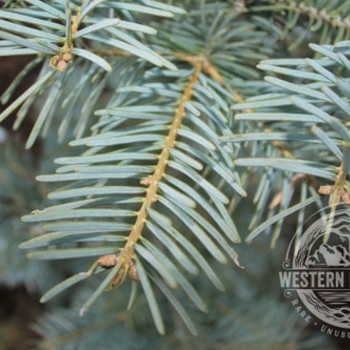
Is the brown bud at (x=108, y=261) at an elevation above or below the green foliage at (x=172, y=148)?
below

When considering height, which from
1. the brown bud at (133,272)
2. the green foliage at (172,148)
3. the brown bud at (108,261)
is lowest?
the brown bud at (133,272)

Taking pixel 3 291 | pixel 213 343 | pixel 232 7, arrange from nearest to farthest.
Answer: pixel 232 7 → pixel 213 343 → pixel 3 291

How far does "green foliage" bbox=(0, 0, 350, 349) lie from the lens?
23 centimetres

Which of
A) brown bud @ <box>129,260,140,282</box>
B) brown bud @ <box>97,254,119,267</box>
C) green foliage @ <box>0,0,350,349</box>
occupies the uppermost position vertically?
green foliage @ <box>0,0,350,349</box>

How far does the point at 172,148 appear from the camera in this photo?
10.4 inches

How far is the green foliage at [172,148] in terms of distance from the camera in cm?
23

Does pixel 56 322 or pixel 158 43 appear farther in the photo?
pixel 56 322

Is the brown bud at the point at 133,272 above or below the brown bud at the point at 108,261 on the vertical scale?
below

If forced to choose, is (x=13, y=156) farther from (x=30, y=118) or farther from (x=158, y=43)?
(x=158, y=43)

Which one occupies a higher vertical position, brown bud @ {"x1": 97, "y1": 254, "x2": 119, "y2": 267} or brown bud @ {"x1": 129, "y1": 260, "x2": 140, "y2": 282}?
brown bud @ {"x1": 97, "y1": 254, "x2": 119, "y2": 267}

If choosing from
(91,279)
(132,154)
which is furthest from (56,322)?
(132,154)

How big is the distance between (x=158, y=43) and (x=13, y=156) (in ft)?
0.97

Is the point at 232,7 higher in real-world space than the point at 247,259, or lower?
higher

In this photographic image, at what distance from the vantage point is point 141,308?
1.66 ft
